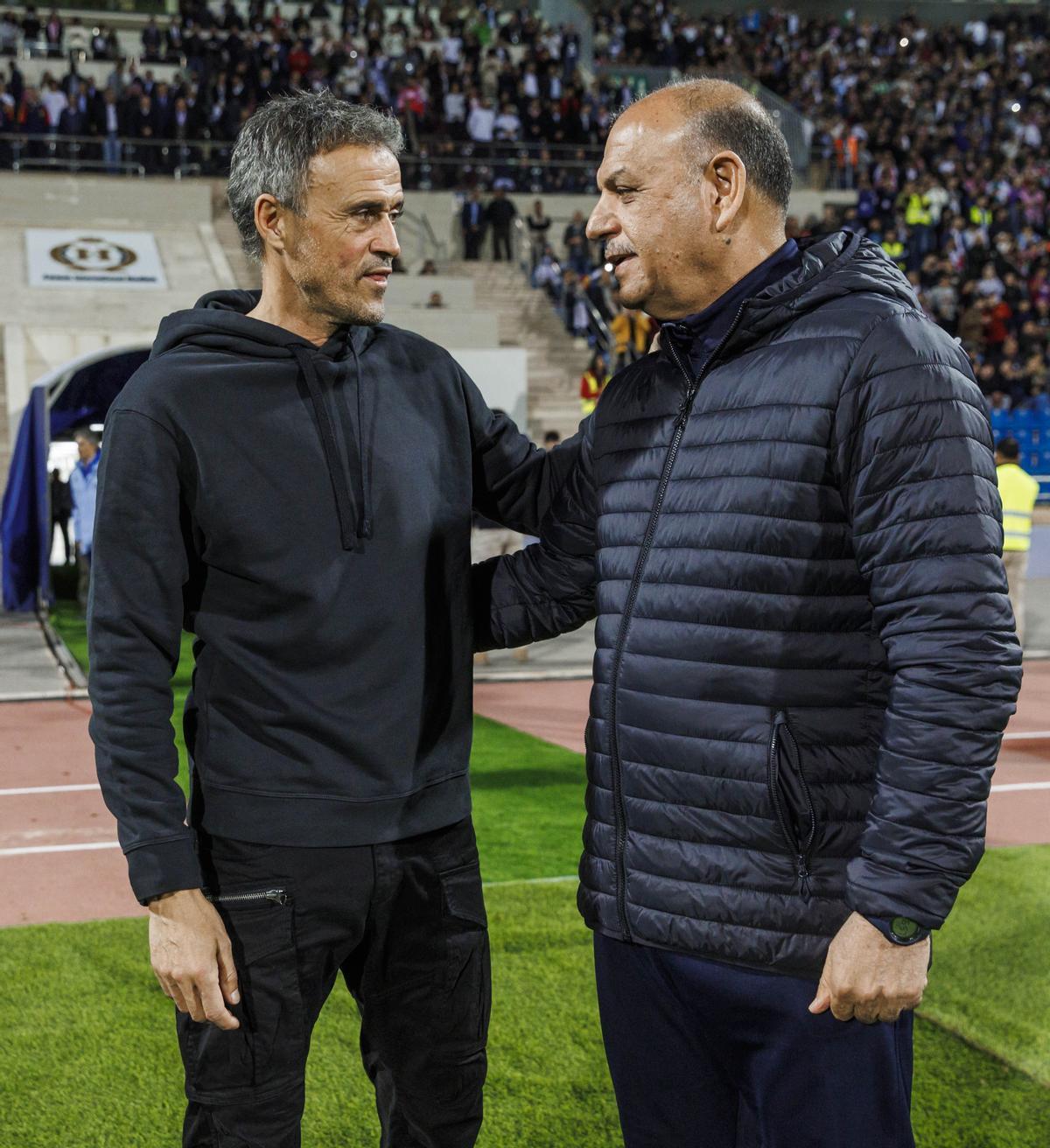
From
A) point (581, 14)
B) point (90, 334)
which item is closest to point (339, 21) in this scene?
point (581, 14)

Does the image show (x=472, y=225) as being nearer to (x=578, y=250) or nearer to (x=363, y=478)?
(x=578, y=250)

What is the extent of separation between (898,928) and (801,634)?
0.46m

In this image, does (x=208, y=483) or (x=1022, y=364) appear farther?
(x=1022, y=364)

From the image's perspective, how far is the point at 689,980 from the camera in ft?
7.24

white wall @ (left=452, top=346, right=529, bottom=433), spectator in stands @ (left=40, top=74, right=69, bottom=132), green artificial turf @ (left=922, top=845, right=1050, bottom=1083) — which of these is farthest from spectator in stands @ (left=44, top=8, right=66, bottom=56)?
green artificial turf @ (left=922, top=845, right=1050, bottom=1083)

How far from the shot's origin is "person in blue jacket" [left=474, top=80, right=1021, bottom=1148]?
1.93m

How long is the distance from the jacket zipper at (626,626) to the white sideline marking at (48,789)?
235 inches

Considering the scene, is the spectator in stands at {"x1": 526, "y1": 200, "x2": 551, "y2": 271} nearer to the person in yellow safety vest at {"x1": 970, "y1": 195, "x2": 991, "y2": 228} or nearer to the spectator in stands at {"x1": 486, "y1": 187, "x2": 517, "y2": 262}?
the spectator in stands at {"x1": 486, "y1": 187, "x2": 517, "y2": 262}

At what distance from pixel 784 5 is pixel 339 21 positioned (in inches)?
528

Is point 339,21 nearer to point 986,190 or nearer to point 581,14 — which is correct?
point 581,14

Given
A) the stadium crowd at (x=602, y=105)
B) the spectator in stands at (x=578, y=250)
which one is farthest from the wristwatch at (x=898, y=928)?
the spectator in stands at (x=578, y=250)

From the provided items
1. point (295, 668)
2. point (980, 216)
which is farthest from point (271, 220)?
point (980, 216)

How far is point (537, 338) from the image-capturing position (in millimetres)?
23188

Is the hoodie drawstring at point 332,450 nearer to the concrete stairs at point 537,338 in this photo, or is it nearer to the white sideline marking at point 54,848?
the white sideline marking at point 54,848
